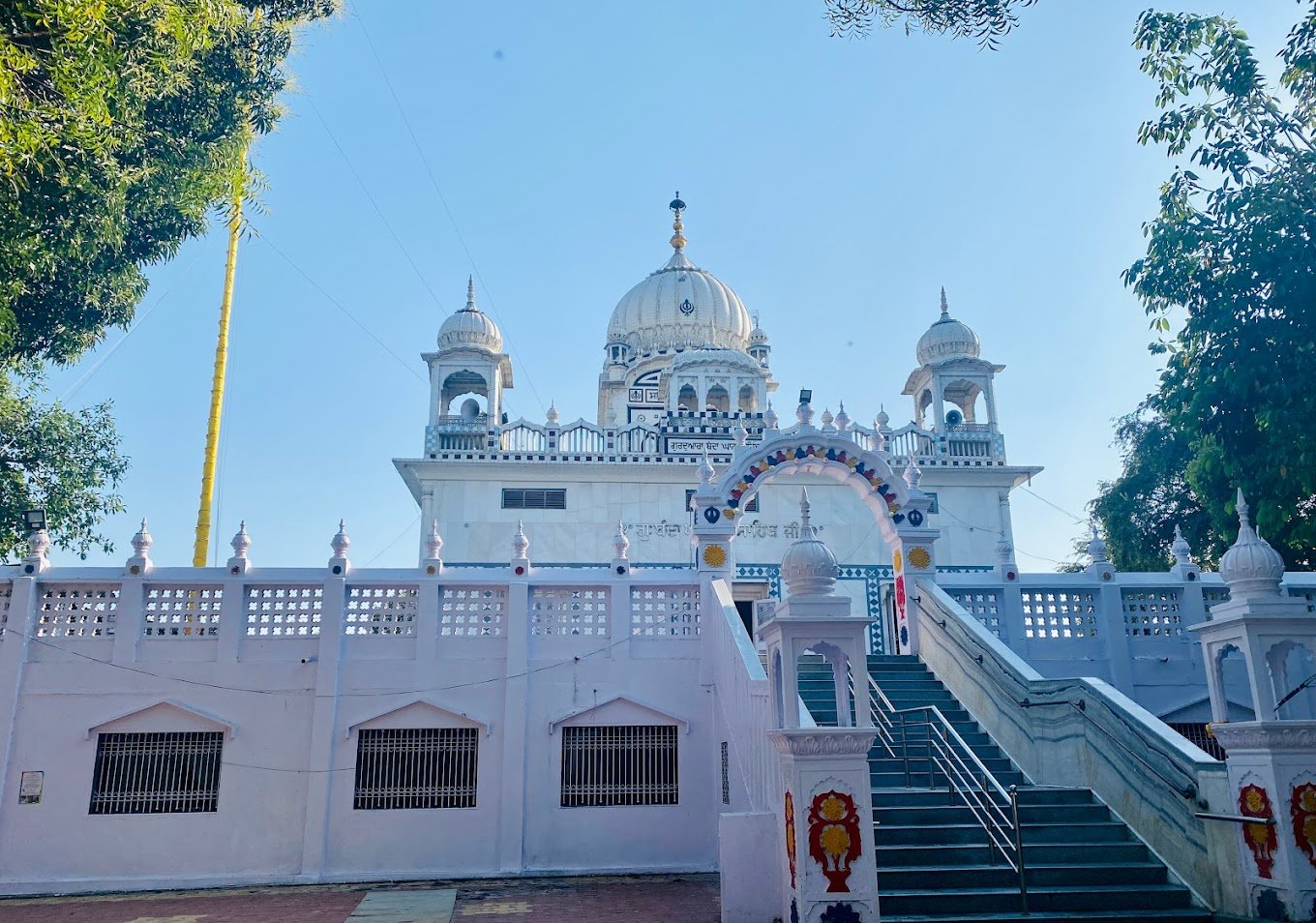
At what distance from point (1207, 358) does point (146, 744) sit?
12.7 m

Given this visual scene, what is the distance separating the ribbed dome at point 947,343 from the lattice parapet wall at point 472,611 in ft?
49.7

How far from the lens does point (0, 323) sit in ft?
38.9

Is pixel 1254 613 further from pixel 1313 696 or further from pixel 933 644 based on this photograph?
pixel 933 644

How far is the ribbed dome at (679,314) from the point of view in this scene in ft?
101

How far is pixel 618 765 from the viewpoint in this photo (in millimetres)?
12227

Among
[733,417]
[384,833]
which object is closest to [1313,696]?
[384,833]

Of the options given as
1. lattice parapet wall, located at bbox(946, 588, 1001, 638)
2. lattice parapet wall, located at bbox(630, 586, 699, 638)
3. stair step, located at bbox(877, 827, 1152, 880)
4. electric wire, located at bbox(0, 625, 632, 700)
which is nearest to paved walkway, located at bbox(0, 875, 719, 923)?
stair step, located at bbox(877, 827, 1152, 880)

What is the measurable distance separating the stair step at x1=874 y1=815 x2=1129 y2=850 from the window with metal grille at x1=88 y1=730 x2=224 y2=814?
752cm

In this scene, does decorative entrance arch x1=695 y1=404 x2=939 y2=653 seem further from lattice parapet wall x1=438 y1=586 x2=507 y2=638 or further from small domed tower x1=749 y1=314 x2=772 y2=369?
small domed tower x1=749 y1=314 x2=772 y2=369

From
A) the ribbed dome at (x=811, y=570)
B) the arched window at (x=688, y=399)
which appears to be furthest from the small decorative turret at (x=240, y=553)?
the arched window at (x=688, y=399)

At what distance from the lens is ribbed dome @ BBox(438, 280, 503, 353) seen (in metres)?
24.0

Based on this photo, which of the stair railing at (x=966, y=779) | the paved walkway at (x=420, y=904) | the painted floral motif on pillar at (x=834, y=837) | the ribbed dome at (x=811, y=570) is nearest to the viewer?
the painted floral motif on pillar at (x=834, y=837)

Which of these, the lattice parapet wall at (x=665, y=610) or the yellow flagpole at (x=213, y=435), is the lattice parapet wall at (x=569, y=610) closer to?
the lattice parapet wall at (x=665, y=610)

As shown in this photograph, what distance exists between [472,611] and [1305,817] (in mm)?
8744
